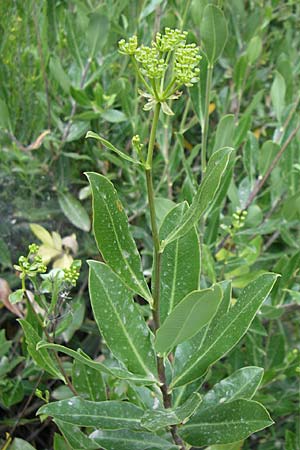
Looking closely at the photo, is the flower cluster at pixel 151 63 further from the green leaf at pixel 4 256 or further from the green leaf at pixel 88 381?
the green leaf at pixel 4 256

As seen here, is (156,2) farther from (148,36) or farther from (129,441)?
(129,441)

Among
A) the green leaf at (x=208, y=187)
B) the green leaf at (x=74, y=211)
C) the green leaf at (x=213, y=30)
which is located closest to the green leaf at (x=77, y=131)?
the green leaf at (x=74, y=211)

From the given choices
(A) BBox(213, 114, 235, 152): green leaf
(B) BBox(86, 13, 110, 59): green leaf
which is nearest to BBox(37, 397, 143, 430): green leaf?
(A) BBox(213, 114, 235, 152): green leaf

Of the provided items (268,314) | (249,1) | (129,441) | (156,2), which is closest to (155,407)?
(129,441)

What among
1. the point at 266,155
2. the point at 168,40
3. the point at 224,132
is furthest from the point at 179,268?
the point at 266,155

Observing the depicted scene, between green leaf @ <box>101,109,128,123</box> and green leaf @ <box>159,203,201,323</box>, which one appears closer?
green leaf @ <box>159,203,201,323</box>

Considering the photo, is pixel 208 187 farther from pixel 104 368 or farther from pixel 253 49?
pixel 253 49

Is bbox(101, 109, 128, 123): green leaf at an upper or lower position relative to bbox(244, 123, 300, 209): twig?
upper

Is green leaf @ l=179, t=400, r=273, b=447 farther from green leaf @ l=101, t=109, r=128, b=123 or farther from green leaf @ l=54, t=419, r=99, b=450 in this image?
green leaf @ l=101, t=109, r=128, b=123
